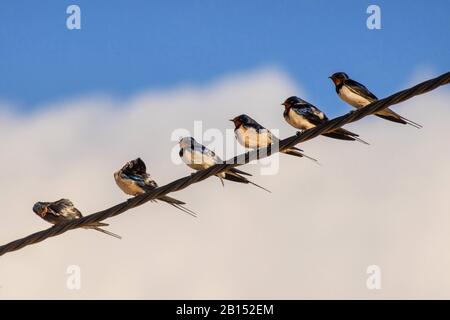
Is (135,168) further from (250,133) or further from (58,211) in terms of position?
(250,133)

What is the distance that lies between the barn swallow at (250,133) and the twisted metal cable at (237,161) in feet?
7.88

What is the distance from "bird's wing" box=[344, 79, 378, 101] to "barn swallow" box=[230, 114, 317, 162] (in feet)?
3.76

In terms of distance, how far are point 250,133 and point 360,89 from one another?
1270 mm

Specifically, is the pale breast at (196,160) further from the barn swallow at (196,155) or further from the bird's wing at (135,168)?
the bird's wing at (135,168)

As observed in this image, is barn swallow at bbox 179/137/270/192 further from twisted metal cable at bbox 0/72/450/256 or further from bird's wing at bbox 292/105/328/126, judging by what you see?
twisted metal cable at bbox 0/72/450/256

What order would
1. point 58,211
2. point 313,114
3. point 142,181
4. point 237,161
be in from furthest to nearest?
point 58,211, point 142,181, point 313,114, point 237,161

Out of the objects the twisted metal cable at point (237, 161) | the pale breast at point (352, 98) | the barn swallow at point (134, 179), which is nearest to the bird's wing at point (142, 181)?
the barn swallow at point (134, 179)

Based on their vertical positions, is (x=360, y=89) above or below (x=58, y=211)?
above

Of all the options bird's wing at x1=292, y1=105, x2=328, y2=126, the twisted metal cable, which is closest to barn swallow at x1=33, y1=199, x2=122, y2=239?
bird's wing at x1=292, y1=105, x2=328, y2=126

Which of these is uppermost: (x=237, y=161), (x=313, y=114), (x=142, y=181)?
(x=313, y=114)

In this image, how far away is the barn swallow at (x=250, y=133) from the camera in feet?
40.2

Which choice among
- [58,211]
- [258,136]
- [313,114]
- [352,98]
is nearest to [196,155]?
[258,136]

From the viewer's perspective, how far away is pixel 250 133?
12484mm
